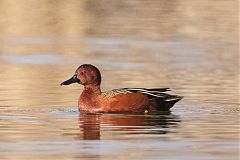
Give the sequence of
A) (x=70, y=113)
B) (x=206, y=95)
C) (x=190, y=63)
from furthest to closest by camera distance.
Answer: (x=190, y=63)
(x=206, y=95)
(x=70, y=113)

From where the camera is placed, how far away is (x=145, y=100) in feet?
50.6

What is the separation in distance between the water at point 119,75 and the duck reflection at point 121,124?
1 centimetres

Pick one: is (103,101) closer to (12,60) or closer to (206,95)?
(206,95)

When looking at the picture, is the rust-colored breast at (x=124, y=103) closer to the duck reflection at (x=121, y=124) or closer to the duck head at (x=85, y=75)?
the duck reflection at (x=121, y=124)

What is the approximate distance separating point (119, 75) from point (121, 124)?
5.73 m

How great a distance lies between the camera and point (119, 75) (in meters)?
19.7

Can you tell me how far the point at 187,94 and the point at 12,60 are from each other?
6.06 m

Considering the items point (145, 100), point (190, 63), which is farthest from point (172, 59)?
point (145, 100)

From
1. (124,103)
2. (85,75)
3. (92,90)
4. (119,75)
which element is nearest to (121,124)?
(124,103)

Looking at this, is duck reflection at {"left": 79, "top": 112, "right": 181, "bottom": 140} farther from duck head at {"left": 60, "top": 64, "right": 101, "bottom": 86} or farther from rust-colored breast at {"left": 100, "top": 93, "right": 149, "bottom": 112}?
duck head at {"left": 60, "top": 64, "right": 101, "bottom": 86}

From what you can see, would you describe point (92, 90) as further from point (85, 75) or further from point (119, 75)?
point (119, 75)

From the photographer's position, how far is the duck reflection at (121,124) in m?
13.0

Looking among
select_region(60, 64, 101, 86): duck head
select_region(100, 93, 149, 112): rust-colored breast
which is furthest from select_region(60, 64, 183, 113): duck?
select_region(60, 64, 101, 86): duck head

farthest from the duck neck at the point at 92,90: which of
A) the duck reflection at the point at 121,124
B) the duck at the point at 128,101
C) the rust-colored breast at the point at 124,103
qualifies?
the duck reflection at the point at 121,124
